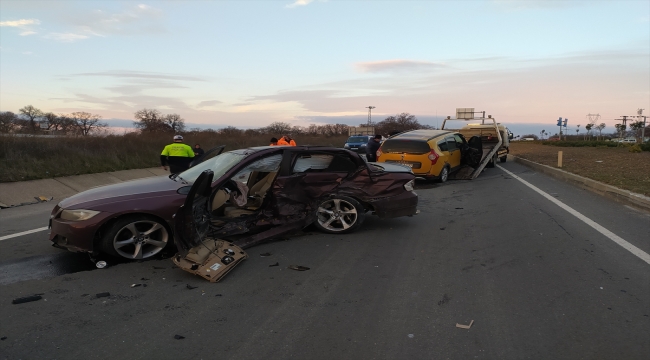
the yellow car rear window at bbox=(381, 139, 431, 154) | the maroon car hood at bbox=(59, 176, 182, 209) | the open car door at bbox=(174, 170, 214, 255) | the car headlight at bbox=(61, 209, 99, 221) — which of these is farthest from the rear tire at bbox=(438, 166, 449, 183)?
the car headlight at bbox=(61, 209, 99, 221)

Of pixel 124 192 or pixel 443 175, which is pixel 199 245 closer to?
pixel 124 192

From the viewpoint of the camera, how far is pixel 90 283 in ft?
15.6

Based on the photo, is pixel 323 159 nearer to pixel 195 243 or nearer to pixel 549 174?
pixel 195 243

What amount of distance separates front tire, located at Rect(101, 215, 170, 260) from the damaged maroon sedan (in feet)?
0.03

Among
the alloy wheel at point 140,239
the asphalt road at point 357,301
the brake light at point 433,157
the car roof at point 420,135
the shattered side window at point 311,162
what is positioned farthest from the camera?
the car roof at point 420,135

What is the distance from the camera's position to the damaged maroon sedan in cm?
523

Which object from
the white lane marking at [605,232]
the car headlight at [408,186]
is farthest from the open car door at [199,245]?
the white lane marking at [605,232]

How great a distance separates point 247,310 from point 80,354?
4.34 feet

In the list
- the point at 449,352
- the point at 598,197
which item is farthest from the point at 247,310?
the point at 598,197

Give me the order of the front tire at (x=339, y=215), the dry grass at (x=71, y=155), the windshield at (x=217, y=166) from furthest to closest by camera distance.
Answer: the dry grass at (x=71, y=155) → the front tire at (x=339, y=215) → the windshield at (x=217, y=166)

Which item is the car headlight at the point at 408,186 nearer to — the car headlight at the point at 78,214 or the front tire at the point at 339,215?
the front tire at the point at 339,215

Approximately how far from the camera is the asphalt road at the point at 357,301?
343cm

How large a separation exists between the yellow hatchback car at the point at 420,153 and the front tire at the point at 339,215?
623cm

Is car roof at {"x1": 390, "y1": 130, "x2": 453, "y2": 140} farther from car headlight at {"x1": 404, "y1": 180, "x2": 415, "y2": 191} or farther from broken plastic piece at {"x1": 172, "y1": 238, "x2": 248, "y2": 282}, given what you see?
broken plastic piece at {"x1": 172, "y1": 238, "x2": 248, "y2": 282}
